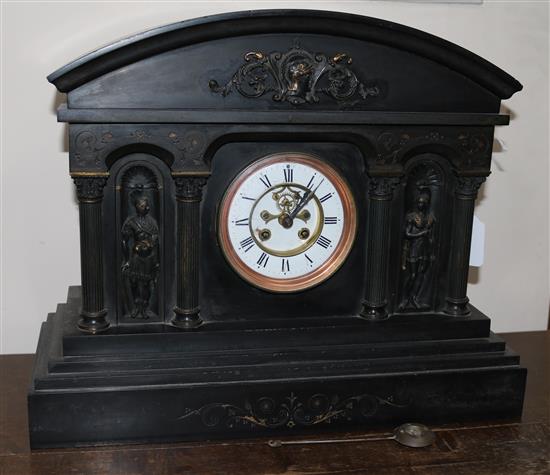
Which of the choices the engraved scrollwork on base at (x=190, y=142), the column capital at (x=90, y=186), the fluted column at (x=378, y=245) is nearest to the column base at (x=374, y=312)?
the fluted column at (x=378, y=245)

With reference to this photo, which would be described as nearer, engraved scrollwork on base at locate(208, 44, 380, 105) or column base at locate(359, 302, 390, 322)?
engraved scrollwork on base at locate(208, 44, 380, 105)

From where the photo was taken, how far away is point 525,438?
160 centimetres

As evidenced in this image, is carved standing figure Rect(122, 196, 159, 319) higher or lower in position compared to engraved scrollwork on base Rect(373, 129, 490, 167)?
lower

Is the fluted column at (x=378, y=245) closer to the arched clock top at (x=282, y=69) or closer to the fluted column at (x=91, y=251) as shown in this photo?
the arched clock top at (x=282, y=69)

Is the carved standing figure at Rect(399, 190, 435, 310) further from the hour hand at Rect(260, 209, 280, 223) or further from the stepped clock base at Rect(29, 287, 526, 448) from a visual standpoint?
the hour hand at Rect(260, 209, 280, 223)


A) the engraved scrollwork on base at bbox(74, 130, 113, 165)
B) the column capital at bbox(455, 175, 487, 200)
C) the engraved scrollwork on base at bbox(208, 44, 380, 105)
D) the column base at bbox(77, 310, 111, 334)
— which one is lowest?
the column base at bbox(77, 310, 111, 334)

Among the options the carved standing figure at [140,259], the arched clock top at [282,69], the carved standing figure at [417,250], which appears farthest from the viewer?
the carved standing figure at [417,250]

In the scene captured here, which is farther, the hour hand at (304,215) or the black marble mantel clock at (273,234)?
the hour hand at (304,215)

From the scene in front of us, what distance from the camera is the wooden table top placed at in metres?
1.46

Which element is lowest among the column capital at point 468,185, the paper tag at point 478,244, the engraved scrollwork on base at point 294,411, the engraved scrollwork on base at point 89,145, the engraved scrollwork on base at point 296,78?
the engraved scrollwork on base at point 294,411

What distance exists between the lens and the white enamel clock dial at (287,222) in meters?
1.56

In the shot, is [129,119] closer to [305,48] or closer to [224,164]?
[224,164]

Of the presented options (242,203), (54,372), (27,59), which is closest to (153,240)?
(242,203)

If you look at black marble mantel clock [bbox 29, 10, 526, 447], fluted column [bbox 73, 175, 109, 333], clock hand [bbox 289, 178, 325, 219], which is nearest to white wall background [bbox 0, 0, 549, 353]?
black marble mantel clock [bbox 29, 10, 526, 447]
